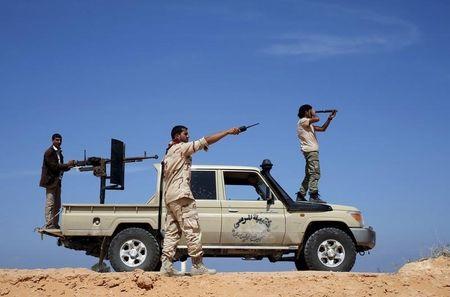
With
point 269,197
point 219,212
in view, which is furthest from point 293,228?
point 219,212

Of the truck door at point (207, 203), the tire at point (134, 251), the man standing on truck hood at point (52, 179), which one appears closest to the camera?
the tire at point (134, 251)

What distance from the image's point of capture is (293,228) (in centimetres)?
978

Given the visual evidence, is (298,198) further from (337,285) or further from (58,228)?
(58,228)

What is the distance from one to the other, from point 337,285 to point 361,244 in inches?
65.4

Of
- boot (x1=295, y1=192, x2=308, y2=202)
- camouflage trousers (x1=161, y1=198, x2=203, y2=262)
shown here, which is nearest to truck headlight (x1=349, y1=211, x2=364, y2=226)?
boot (x1=295, y1=192, x2=308, y2=202)

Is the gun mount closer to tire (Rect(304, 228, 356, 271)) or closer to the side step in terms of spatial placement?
the side step

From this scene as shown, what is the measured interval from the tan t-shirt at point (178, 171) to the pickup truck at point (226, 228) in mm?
1167

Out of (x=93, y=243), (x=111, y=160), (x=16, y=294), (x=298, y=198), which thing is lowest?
(x=16, y=294)

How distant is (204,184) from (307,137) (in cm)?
222

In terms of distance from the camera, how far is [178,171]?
858 centimetres

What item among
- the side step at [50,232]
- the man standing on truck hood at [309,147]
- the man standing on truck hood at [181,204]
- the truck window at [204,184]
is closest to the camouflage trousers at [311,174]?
the man standing on truck hood at [309,147]

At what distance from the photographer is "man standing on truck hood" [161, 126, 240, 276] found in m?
8.43

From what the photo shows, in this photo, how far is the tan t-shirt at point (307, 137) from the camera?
10836mm

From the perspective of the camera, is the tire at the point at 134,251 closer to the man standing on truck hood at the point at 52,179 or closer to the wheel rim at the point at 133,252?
the wheel rim at the point at 133,252
